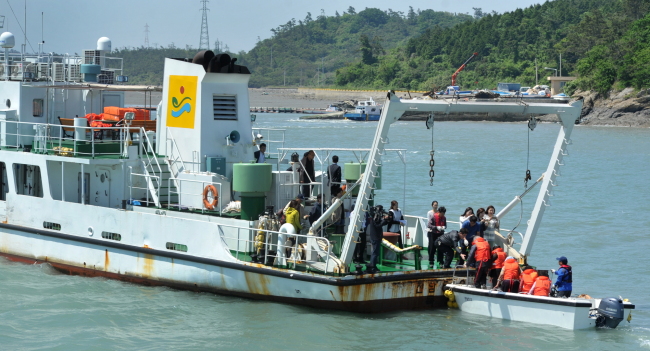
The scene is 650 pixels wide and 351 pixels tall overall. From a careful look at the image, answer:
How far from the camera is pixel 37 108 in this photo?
66.0 feet

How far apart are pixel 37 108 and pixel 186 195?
213 inches

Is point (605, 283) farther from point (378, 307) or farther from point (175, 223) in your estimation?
point (175, 223)

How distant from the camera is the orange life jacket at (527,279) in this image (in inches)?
577

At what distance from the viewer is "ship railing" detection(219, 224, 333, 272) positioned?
1489cm

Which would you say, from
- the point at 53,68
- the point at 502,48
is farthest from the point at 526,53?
the point at 53,68

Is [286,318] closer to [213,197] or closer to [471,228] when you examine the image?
[213,197]

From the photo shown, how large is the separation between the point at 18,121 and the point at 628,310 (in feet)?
46.5

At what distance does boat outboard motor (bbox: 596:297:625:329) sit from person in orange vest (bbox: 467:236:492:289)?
209 cm

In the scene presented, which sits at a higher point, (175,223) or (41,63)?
(41,63)

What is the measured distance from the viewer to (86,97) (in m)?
21.0

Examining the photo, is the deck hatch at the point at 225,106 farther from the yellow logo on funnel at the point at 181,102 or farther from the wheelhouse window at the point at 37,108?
the wheelhouse window at the point at 37,108

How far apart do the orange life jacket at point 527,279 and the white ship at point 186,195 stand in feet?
3.12

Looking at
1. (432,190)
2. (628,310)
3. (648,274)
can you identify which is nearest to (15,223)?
(628,310)

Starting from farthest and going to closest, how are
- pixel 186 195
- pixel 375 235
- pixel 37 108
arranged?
pixel 37 108, pixel 186 195, pixel 375 235
